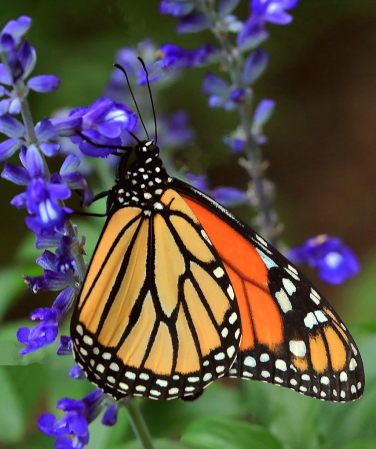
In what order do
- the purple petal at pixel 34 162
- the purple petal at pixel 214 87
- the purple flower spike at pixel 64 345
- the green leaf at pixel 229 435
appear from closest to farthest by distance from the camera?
the purple petal at pixel 34 162, the purple flower spike at pixel 64 345, the green leaf at pixel 229 435, the purple petal at pixel 214 87

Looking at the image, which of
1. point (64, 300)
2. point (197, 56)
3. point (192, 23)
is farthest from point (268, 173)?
point (64, 300)

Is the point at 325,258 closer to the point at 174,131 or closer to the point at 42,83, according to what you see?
the point at 174,131

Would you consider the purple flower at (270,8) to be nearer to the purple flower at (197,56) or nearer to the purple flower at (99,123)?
the purple flower at (197,56)

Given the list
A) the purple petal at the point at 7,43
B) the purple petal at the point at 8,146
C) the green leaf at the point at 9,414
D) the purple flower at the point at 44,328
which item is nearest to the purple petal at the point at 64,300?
the purple flower at the point at 44,328

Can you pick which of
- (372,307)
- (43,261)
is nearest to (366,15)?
(372,307)

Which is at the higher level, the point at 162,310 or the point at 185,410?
the point at 162,310

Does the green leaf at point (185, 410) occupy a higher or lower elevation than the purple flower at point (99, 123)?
lower
